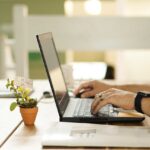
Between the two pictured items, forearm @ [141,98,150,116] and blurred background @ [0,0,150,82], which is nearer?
forearm @ [141,98,150,116]

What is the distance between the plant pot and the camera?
117 cm

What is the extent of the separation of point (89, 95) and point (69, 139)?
2.48 feet

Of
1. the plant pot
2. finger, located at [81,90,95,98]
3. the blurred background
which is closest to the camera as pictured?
the plant pot

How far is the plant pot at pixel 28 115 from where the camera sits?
3.85ft

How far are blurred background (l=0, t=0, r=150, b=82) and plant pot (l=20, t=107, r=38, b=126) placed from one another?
108 cm

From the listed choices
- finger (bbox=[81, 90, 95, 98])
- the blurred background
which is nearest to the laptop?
finger (bbox=[81, 90, 95, 98])

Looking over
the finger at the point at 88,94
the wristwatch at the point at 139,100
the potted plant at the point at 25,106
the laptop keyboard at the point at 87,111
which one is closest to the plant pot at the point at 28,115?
the potted plant at the point at 25,106

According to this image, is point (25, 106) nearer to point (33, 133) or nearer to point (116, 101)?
point (33, 133)

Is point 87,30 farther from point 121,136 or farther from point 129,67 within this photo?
point 129,67

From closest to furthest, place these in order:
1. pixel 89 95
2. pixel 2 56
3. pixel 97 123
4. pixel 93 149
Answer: pixel 93 149 < pixel 97 123 < pixel 89 95 < pixel 2 56

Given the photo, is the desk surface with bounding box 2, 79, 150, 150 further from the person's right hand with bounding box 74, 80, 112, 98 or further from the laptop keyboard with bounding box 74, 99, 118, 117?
the person's right hand with bounding box 74, 80, 112, 98

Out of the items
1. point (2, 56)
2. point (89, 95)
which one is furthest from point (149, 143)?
point (2, 56)

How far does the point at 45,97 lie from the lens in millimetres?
1764

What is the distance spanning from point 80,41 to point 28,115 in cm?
146
